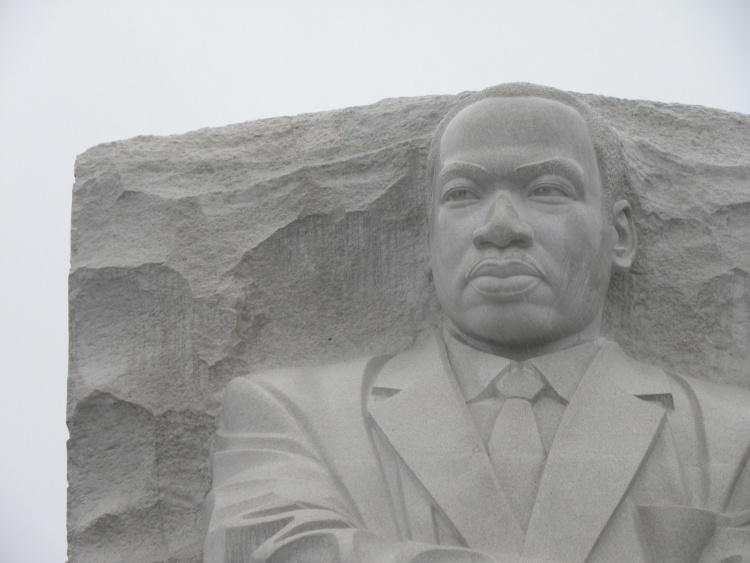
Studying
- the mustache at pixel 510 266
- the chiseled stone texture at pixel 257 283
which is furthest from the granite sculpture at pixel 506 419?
the chiseled stone texture at pixel 257 283

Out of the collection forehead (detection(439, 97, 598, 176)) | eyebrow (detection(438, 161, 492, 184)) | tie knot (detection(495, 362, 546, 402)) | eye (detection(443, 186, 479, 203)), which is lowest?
tie knot (detection(495, 362, 546, 402))

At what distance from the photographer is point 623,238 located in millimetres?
7004

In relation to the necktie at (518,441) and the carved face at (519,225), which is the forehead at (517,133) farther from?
the necktie at (518,441)

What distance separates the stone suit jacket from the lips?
0.32m

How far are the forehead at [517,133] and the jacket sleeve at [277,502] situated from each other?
1057 mm

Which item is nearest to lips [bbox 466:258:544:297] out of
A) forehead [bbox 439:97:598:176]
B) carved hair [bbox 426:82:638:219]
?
forehead [bbox 439:97:598:176]

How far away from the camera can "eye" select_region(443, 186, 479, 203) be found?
6.64 m

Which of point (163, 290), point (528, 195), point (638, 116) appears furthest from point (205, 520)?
point (638, 116)

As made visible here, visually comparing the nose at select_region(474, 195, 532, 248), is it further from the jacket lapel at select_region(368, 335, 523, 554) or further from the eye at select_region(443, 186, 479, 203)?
the jacket lapel at select_region(368, 335, 523, 554)

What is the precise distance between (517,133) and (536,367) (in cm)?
80

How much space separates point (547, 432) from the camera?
6.30 m

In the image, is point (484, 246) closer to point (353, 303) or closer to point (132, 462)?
point (353, 303)

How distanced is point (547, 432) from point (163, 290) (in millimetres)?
1550

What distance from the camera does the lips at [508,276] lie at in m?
6.46
